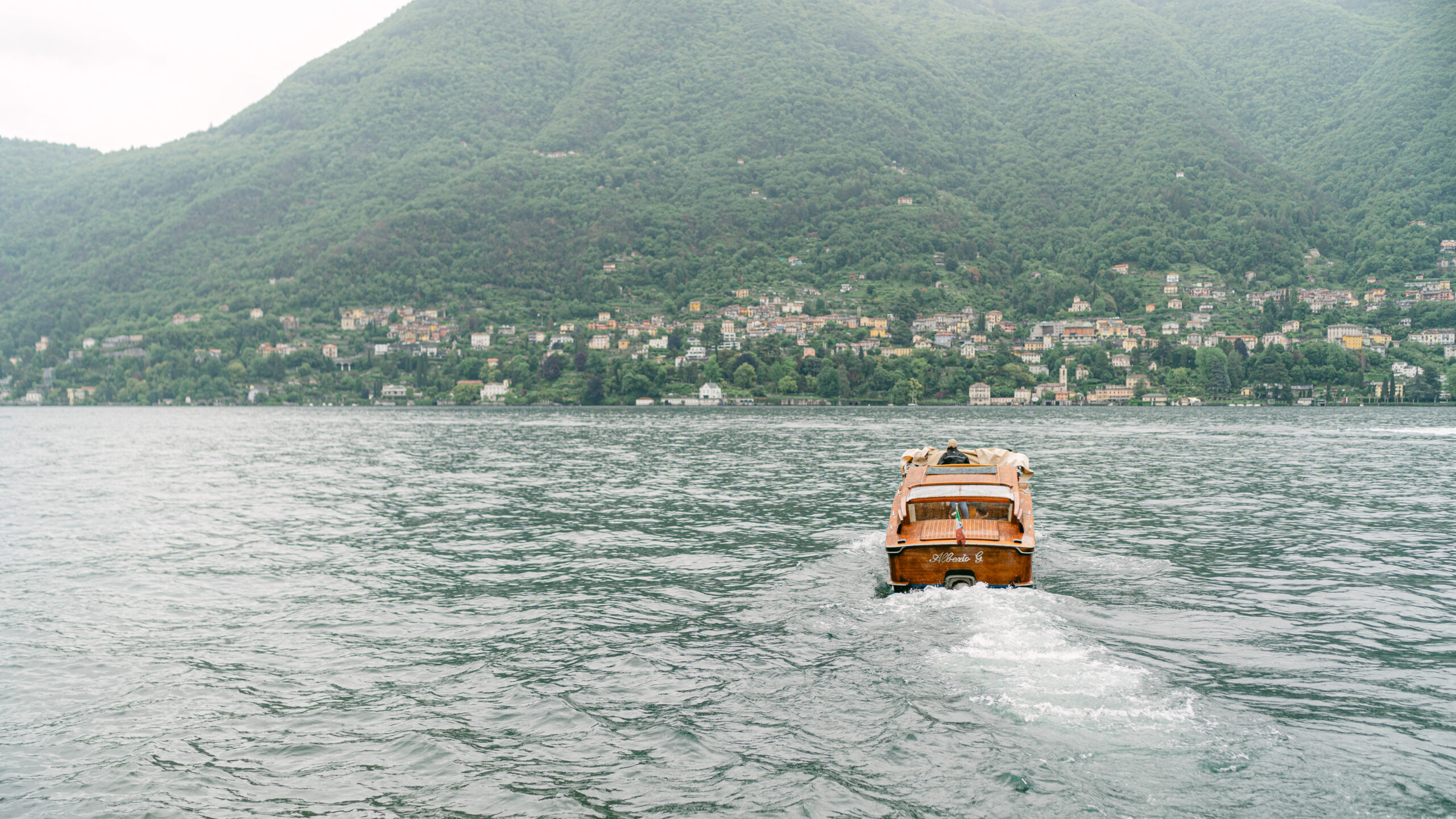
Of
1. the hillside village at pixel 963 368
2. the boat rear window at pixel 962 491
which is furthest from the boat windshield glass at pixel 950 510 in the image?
the hillside village at pixel 963 368

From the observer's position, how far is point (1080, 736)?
10148 millimetres

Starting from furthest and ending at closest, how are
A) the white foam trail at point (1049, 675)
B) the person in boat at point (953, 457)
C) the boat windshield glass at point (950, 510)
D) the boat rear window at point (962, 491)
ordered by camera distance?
the person in boat at point (953, 457) → the boat windshield glass at point (950, 510) → the boat rear window at point (962, 491) → the white foam trail at point (1049, 675)

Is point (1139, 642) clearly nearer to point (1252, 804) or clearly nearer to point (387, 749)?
point (1252, 804)

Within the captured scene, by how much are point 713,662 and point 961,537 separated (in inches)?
239

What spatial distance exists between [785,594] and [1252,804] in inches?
402

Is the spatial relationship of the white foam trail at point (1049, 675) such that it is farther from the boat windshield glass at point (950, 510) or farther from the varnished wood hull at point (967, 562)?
the boat windshield glass at point (950, 510)

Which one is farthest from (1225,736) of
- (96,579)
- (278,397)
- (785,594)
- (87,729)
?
(278,397)

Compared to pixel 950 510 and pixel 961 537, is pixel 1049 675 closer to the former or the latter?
pixel 961 537

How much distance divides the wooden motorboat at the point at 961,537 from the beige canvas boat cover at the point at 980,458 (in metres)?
2.36

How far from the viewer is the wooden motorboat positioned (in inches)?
666

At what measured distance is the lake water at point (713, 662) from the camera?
912cm

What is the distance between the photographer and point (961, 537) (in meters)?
16.9

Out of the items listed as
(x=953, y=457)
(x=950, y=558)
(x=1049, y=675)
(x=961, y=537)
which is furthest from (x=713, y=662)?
(x=953, y=457)

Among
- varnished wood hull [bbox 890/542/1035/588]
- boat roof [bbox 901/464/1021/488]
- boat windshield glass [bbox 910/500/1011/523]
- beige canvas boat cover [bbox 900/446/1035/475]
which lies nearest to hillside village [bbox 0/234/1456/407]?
beige canvas boat cover [bbox 900/446/1035/475]
